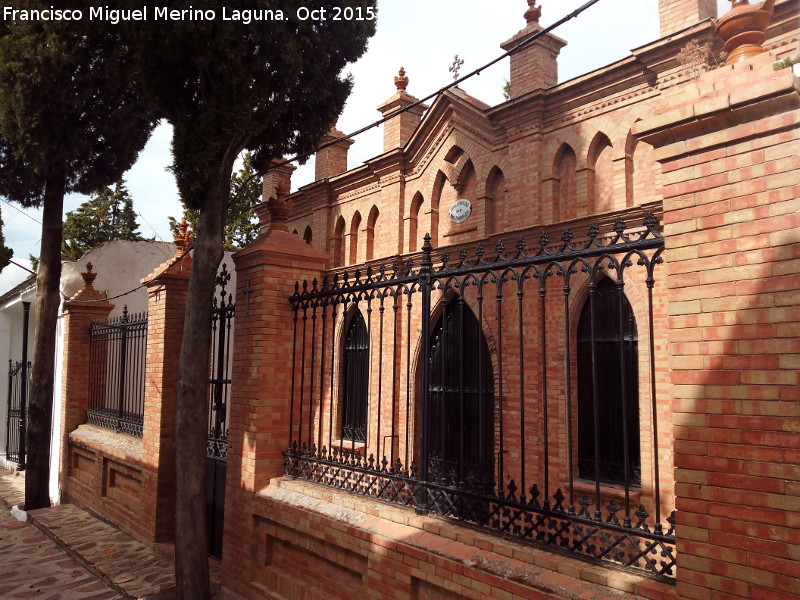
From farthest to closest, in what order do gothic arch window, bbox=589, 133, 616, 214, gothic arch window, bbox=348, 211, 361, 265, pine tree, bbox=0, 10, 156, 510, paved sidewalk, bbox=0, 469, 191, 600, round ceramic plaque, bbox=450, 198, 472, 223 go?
gothic arch window, bbox=348, 211, 361, 265
round ceramic plaque, bbox=450, 198, 472, 223
gothic arch window, bbox=589, 133, 616, 214
pine tree, bbox=0, 10, 156, 510
paved sidewalk, bbox=0, 469, 191, 600

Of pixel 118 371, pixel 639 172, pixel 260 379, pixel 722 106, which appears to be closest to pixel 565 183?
pixel 639 172

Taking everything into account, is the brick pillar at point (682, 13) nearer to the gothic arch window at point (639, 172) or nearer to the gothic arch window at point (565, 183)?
the gothic arch window at point (639, 172)

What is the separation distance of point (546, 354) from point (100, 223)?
83.0 feet

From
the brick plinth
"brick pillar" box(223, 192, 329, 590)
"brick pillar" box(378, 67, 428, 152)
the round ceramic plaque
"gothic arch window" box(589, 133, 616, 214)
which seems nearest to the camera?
the brick plinth

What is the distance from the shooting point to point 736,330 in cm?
253

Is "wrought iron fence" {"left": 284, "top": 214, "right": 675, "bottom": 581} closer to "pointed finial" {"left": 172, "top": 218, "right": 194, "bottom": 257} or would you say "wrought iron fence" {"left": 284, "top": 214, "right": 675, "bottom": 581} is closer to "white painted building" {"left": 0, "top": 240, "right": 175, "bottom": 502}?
"pointed finial" {"left": 172, "top": 218, "right": 194, "bottom": 257}

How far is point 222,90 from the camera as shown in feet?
17.1

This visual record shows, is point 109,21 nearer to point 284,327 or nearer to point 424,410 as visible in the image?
point 284,327

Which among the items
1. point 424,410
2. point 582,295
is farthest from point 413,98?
point 424,410

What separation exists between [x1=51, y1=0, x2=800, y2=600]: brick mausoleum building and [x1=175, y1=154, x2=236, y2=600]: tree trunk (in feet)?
1.23

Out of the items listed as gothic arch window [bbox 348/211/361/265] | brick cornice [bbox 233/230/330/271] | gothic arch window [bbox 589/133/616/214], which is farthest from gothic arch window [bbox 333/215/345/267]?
brick cornice [bbox 233/230/330/271]

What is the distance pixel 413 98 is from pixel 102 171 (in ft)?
22.0

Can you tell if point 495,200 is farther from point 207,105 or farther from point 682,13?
point 207,105

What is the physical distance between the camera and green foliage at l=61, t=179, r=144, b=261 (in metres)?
25.7
